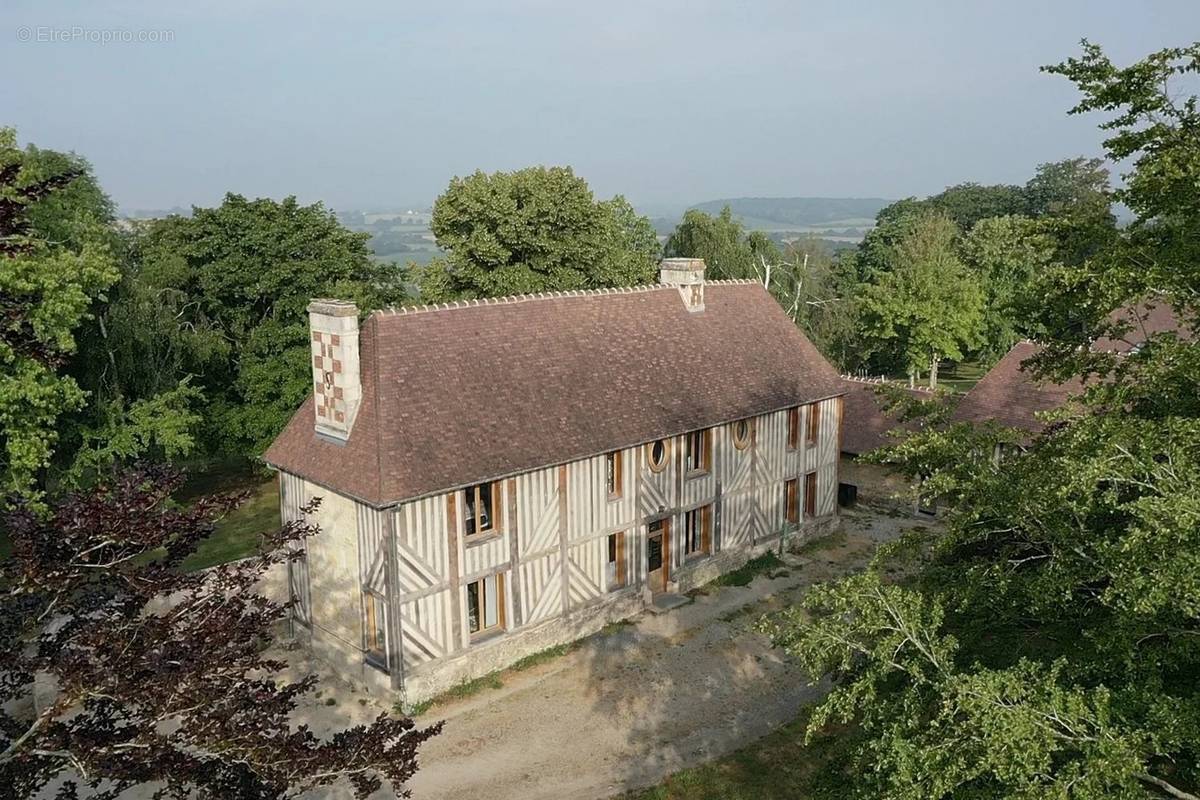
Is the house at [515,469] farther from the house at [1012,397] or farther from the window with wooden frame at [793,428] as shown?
the house at [1012,397]

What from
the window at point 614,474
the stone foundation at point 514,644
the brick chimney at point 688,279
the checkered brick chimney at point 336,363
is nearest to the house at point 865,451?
the brick chimney at point 688,279

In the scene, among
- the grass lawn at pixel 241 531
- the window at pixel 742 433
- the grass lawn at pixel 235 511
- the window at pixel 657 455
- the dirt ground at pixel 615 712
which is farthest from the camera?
the grass lawn at pixel 235 511

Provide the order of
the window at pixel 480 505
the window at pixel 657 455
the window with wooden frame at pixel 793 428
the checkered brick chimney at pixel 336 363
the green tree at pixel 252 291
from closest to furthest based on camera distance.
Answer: the checkered brick chimney at pixel 336 363 → the window at pixel 480 505 → the window at pixel 657 455 → the window with wooden frame at pixel 793 428 → the green tree at pixel 252 291

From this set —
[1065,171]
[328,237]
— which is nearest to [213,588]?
[328,237]

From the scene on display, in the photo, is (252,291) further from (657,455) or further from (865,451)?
(865,451)

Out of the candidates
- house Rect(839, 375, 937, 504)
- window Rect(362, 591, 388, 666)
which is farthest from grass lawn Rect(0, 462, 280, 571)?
house Rect(839, 375, 937, 504)

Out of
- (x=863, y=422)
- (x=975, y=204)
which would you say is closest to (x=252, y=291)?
(x=863, y=422)

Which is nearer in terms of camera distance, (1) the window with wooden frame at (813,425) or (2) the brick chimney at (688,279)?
(2) the brick chimney at (688,279)
